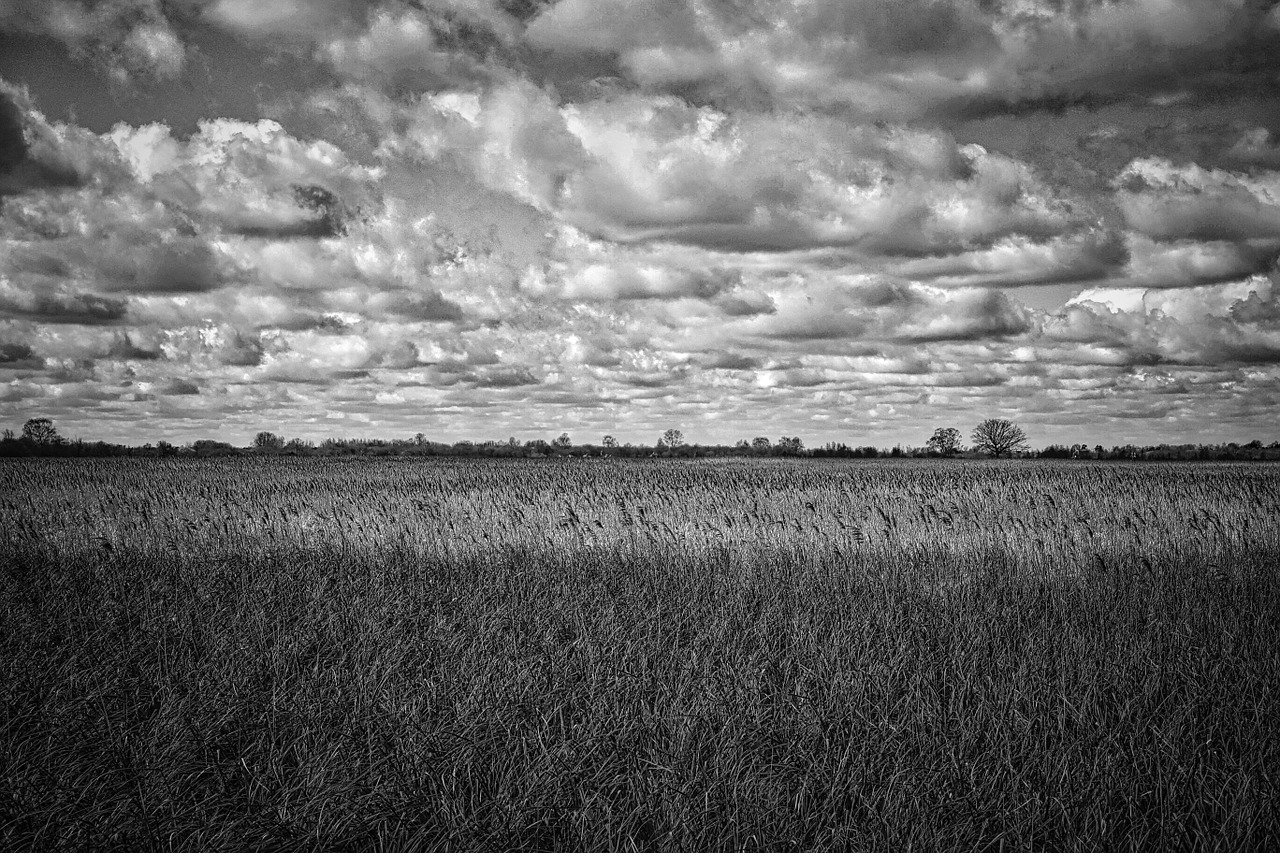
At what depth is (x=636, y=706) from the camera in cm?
511

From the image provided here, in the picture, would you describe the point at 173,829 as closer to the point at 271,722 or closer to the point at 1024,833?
the point at 271,722

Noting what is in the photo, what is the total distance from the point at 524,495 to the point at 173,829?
685 inches

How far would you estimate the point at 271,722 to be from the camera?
4.69 meters

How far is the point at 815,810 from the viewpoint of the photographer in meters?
4.01

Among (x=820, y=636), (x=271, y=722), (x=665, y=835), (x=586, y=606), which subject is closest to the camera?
(x=665, y=835)

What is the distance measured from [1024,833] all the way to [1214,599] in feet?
21.0

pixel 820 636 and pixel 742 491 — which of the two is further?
pixel 742 491

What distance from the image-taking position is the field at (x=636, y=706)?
3779 millimetres

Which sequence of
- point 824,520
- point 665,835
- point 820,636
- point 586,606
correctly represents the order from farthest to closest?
point 824,520 < point 586,606 < point 820,636 < point 665,835

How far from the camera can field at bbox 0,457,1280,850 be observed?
3779 millimetres

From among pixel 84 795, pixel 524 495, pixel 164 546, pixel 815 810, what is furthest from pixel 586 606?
pixel 524 495

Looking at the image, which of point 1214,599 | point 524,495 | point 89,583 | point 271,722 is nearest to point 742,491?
point 524,495

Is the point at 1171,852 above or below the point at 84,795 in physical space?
below

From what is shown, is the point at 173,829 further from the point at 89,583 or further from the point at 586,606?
the point at 89,583
